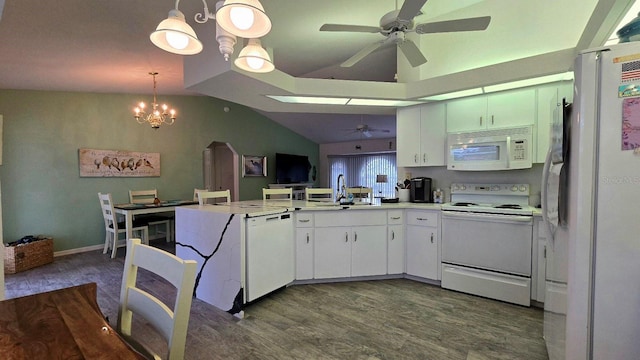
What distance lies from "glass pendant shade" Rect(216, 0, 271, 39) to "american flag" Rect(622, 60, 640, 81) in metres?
1.53

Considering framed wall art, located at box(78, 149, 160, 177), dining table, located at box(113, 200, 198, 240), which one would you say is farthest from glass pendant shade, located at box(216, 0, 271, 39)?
framed wall art, located at box(78, 149, 160, 177)

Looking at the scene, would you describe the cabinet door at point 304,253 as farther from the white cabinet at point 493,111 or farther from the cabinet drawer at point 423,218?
the white cabinet at point 493,111

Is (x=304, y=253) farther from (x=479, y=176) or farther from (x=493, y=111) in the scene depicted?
(x=493, y=111)

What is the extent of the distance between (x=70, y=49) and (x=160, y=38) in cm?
254

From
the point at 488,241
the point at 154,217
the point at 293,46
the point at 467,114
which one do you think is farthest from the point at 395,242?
the point at 154,217

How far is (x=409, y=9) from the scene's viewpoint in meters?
2.04

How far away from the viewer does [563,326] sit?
154 centimetres

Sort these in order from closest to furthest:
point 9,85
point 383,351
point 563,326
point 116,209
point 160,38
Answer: point 160,38, point 563,326, point 383,351, point 9,85, point 116,209

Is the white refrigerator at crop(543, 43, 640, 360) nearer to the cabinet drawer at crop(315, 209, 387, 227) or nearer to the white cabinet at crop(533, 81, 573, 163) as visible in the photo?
the white cabinet at crop(533, 81, 573, 163)

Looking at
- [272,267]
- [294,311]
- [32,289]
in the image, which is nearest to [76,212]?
[32,289]

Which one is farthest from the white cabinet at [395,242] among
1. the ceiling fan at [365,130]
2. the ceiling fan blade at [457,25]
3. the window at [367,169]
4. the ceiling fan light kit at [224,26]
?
the window at [367,169]

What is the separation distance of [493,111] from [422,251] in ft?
5.56

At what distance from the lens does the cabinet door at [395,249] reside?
11.1 feet

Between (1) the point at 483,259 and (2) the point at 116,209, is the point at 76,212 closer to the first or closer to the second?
(2) the point at 116,209
